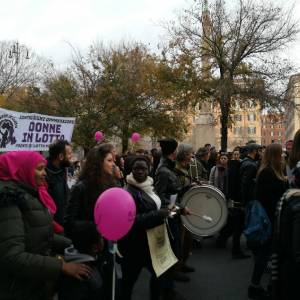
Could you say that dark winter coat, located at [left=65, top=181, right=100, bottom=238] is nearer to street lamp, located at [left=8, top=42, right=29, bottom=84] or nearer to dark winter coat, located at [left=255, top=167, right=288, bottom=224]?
dark winter coat, located at [left=255, top=167, right=288, bottom=224]

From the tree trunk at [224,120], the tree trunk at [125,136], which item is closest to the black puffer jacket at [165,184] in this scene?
the tree trunk at [224,120]

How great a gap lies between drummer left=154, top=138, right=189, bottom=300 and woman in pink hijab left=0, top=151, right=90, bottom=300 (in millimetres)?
2160

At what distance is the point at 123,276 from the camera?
4289 millimetres

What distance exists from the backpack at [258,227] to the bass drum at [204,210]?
1.13 meters

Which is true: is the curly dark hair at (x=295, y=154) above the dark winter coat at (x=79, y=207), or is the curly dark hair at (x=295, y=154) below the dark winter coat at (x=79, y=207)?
above

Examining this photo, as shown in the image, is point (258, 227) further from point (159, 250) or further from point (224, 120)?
point (224, 120)

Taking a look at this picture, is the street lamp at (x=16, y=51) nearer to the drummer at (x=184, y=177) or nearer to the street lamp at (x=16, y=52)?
the street lamp at (x=16, y=52)

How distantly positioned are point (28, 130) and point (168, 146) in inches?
110

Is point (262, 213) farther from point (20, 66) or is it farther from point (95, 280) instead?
point (20, 66)

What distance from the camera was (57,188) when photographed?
209 inches

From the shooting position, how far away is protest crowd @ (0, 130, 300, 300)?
8.10 ft

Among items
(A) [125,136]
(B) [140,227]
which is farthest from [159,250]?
(A) [125,136]

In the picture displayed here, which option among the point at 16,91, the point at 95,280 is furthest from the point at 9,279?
the point at 16,91

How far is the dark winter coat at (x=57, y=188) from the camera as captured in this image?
17.3 feet
